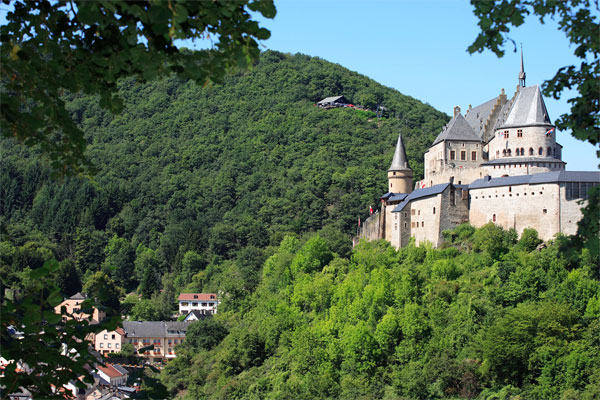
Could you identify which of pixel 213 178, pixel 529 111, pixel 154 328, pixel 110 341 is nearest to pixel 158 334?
pixel 154 328

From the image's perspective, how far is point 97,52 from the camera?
22.5 ft

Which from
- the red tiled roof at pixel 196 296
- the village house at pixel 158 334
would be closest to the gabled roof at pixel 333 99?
the red tiled roof at pixel 196 296

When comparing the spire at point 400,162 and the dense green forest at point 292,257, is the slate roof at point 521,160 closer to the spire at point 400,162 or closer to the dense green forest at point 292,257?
the dense green forest at point 292,257

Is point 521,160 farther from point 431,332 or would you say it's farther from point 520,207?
point 431,332

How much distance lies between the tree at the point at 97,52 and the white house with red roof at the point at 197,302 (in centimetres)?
7253

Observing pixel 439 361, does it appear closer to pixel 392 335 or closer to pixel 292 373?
pixel 392 335

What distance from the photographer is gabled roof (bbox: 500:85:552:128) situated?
48.9m

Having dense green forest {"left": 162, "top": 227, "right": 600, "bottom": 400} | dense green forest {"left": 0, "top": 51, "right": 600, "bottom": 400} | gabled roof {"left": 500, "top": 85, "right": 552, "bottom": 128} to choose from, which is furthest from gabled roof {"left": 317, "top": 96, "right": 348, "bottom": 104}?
gabled roof {"left": 500, "top": 85, "right": 552, "bottom": 128}

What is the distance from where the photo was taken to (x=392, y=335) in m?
45.5

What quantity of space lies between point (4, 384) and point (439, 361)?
120 ft

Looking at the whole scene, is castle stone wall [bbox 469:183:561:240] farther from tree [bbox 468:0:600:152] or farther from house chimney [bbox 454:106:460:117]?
tree [bbox 468:0:600:152]

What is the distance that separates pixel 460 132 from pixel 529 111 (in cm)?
527

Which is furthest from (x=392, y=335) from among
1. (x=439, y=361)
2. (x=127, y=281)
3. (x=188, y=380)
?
(x=127, y=281)

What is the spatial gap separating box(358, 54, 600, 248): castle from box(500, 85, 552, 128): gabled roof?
0.06 metres
